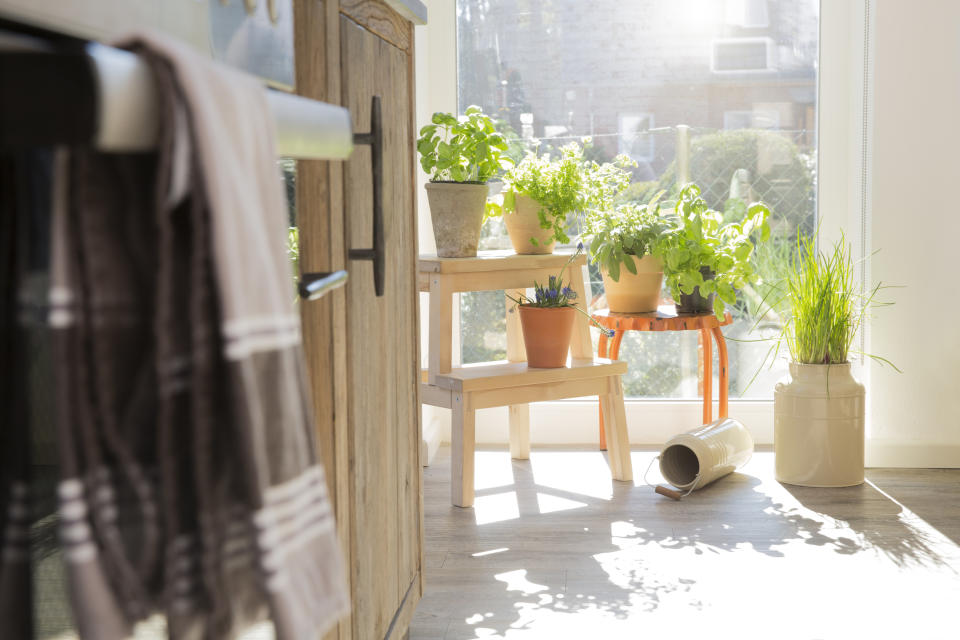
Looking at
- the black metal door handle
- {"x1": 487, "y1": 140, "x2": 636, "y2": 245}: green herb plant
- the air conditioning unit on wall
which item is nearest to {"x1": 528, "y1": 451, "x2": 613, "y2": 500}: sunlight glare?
{"x1": 487, "y1": 140, "x2": 636, "y2": 245}: green herb plant

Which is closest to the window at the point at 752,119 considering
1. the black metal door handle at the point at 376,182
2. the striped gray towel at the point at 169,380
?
the black metal door handle at the point at 376,182

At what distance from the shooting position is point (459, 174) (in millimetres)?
2646

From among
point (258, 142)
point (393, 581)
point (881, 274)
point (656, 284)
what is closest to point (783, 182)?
point (881, 274)

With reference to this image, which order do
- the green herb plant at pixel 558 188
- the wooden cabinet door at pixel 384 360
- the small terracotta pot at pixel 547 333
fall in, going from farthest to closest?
the green herb plant at pixel 558 188 < the small terracotta pot at pixel 547 333 < the wooden cabinet door at pixel 384 360

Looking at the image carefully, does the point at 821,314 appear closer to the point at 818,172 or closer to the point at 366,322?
the point at 818,172

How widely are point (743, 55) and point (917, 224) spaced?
33.0 inches

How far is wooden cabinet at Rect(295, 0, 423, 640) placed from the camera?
1.12 m

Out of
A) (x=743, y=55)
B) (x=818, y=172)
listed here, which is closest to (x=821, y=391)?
(x=818, y=172)

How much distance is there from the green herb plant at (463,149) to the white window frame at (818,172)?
1.97ft

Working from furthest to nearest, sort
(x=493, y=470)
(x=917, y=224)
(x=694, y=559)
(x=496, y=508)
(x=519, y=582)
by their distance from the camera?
(x=493, y=470)
(x=917, y=224)
(x=496, y=508)
(x=694, y=559)
(x=519, y=582)

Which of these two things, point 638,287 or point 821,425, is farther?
point 638,287

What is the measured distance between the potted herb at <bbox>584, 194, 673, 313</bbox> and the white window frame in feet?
1.77

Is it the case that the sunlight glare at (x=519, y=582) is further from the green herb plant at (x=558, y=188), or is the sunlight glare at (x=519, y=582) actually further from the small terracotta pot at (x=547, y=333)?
the green herb plant at (x=558, y=188)

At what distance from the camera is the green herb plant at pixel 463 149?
103 inches
